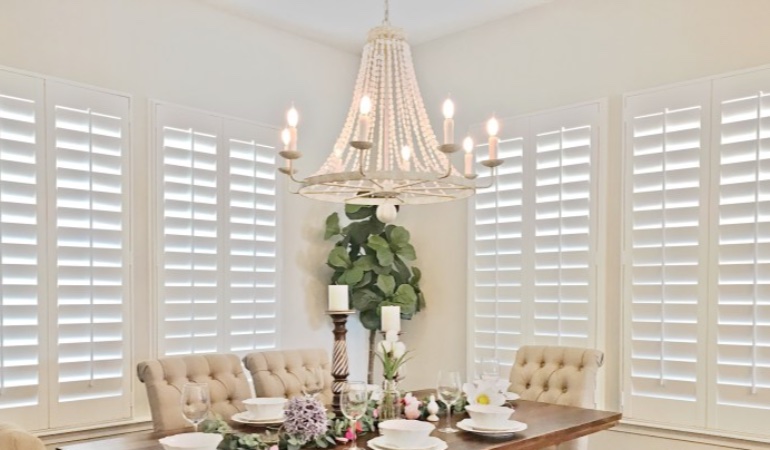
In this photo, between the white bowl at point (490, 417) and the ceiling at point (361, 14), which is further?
the ceiling at point (361, 14)

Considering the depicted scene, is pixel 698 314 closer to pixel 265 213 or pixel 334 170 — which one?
pixel 334 170

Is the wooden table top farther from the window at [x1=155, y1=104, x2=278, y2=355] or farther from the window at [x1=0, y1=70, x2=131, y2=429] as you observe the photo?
the window at [x1=155, y1=104, x2=278, y2=355]

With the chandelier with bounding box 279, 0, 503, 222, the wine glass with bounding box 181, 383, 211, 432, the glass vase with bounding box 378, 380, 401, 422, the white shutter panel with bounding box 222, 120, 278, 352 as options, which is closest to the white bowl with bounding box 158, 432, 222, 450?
the wine glass with bounding box 181, 383, 211, 432

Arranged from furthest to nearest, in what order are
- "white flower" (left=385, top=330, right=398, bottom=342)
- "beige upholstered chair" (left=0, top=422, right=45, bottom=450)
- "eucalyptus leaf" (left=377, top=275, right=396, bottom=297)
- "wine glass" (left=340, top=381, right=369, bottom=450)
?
"eucalyptus leaf" (left=377, top=275, right=396, bottom=297)
"white flower" (left=385, top=330, right=398, bottom=342)
"wine glass" (left=340, top=381, right=369, bottom=450)
"beige upholstered chair" (left=0, top=422, right=45, bottom=450)

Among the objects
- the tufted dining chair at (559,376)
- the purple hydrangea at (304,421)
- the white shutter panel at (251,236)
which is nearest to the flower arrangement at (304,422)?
the purple hydrangea at (304,421)

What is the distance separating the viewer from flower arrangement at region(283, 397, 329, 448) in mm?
2129

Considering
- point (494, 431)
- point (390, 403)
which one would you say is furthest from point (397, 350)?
point (494, 431)

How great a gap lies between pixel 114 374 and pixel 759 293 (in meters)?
3.09

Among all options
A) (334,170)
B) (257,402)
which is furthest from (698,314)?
(257,402)

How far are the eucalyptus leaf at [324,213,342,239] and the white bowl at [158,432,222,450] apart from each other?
7.85 ft

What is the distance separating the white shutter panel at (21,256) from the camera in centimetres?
304

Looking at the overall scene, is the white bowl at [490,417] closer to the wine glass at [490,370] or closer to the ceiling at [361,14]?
the wine glass at [490,370]

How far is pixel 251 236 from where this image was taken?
404cm

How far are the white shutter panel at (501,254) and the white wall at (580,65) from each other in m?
0.17
